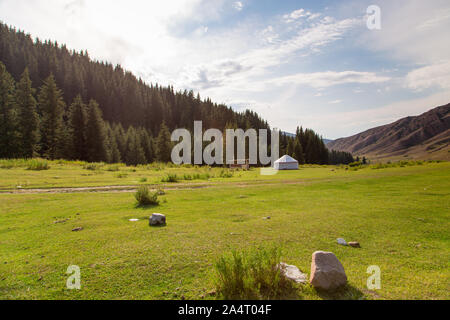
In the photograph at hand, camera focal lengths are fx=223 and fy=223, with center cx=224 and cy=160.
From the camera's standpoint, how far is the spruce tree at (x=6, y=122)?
33062mm

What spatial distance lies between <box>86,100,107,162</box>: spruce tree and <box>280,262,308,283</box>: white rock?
48366 mm

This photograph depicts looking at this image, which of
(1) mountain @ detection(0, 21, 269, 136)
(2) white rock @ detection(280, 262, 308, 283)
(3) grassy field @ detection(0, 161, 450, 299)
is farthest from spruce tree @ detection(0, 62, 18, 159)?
(1) mountain @ detection(0, 21, 269, 136)


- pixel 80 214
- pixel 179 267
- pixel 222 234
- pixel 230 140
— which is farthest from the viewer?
pixel 230 140

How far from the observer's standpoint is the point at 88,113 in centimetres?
4584

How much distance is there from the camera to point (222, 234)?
5664 millimetres

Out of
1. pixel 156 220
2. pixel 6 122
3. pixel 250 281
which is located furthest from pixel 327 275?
pixel 6 122

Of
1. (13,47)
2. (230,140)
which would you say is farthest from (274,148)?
(13,47)

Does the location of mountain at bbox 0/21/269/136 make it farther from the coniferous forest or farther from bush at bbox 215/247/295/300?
bush at bbox 215/247/295/300

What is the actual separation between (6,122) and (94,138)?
13.0 metres

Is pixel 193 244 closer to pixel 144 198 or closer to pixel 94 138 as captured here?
pixel 144 198

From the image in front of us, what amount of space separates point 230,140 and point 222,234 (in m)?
67.4
